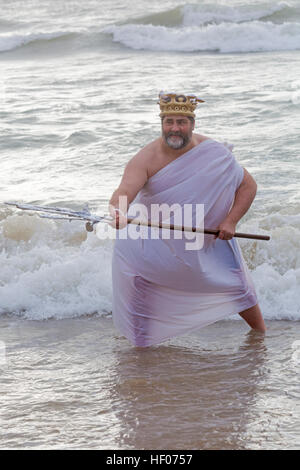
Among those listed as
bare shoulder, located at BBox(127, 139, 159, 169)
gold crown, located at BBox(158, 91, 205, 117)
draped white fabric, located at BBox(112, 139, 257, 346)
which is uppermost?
gold crown, located at BBox(158, 91, 205, 117)

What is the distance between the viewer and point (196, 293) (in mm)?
4578

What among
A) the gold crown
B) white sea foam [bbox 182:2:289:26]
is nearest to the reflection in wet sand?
the gold crown

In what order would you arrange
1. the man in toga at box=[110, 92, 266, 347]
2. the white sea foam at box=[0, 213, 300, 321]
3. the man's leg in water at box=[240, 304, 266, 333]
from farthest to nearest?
the white sea foam at box=[0, 213, 300, 321]
the man's leg in water at box=[240, 304, 266, 333]
the man in toga at box=[110, 92, 266, 347]

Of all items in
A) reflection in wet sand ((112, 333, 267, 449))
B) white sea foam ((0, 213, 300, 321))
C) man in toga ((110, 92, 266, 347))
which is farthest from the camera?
white sea foam ((0, 213, 300, 321))

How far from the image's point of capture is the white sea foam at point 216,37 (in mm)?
17633

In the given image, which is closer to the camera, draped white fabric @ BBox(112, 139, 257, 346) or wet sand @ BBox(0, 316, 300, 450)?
wet sand @ BBox(0, 316, 300, 450)

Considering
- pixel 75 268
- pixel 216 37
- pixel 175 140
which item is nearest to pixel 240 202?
pixel 175 140

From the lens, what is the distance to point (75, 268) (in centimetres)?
630

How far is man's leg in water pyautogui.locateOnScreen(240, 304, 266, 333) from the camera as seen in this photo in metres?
4.81

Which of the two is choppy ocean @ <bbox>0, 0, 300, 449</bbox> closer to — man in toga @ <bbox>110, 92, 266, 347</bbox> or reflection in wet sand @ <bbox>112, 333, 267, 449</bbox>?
reflection in wet sand @ <bbox>112, 333, 267, 449</bbox>

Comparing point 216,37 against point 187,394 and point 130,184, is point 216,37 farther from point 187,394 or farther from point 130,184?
point 187,394

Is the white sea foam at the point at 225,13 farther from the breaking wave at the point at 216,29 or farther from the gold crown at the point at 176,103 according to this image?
the gold crown at the point at 176,103

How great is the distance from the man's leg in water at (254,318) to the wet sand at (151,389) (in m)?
0.05
